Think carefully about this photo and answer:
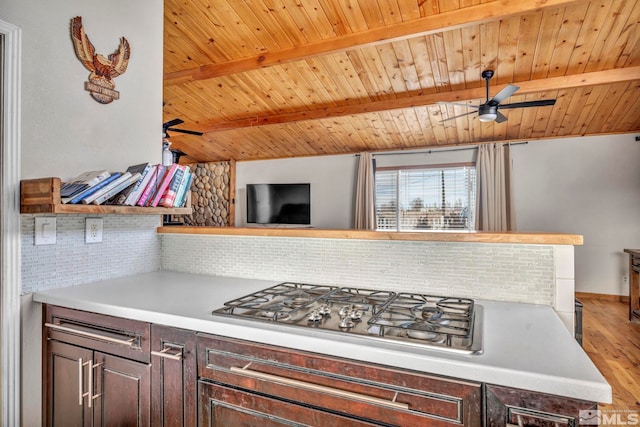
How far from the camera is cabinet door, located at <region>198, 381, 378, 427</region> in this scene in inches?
35.3

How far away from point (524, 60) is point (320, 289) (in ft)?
12.2

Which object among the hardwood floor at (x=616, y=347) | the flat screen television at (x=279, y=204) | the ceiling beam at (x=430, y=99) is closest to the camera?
the hardwood floor at (x=616, y=347)

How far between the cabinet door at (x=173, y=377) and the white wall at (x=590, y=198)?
5564 millimetres

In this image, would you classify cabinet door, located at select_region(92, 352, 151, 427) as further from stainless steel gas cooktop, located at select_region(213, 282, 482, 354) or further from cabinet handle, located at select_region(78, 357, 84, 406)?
stainless steel gas cooktop, located at select_region(213, 282, 482, 354)

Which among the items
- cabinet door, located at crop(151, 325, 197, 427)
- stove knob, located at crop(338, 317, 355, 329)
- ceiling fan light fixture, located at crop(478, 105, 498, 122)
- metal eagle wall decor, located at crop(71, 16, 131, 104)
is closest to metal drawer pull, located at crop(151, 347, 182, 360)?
cabinet door, located at crop(151, 325, 197, 427)

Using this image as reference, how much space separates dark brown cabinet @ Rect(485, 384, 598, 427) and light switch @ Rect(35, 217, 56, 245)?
1.78 metres

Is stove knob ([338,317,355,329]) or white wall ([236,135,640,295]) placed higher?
white wall ([236,135,640,295])

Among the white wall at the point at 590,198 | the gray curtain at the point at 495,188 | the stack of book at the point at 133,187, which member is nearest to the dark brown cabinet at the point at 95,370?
the stack of book at the point at 133,187

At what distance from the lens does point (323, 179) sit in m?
6.52

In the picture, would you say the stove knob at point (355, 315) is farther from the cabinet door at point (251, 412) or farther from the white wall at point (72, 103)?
the white wall at point (72, 103)

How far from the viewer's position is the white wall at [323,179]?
6332 mm

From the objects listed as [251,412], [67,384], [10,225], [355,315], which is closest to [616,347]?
[355,315]

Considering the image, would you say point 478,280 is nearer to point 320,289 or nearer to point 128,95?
point 320,289

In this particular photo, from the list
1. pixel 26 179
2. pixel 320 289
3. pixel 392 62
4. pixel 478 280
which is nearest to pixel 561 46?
pixel 392 62
